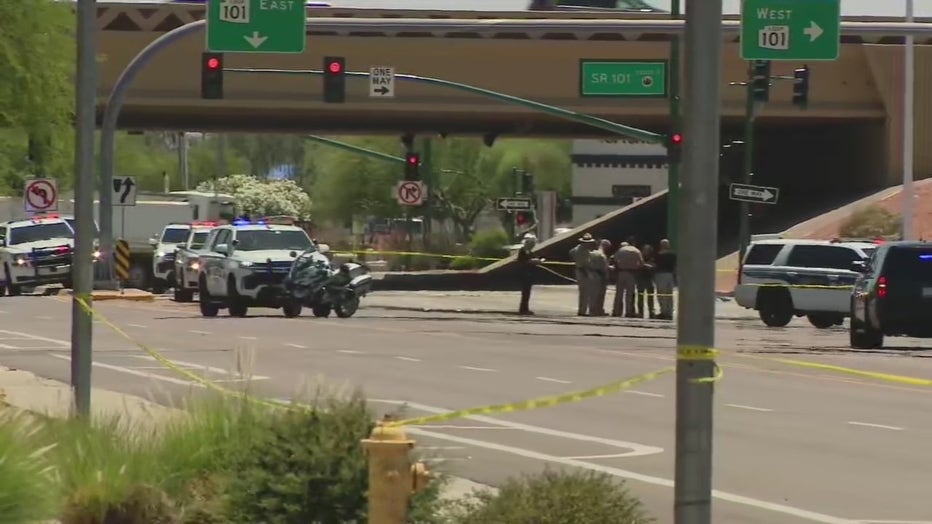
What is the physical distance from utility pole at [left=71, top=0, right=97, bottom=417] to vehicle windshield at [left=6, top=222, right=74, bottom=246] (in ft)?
118

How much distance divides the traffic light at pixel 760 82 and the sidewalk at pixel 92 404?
2112cm

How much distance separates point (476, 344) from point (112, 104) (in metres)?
9.69

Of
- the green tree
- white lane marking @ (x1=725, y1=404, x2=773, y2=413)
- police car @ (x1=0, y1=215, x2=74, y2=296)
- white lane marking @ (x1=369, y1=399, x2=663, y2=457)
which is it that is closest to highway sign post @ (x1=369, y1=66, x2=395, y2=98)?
police car @ (x1=0, y1=215, x2=74, y2=296)

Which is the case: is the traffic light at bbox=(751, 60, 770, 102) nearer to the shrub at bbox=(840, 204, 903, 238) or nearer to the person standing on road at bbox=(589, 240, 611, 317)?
the person standing on road at bbox=(589, 240, 611, 317)

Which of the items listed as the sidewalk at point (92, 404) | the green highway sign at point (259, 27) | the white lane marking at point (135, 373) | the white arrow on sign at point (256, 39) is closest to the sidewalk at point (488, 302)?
the green highway sign at point (259, 27)

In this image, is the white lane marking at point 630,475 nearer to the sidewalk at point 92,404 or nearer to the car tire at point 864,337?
the sidewalk at point 92,404

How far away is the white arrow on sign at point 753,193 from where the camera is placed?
39281 mm

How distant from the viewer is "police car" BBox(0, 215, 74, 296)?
47.4m

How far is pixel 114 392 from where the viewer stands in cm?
1862

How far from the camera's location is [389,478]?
7.09m

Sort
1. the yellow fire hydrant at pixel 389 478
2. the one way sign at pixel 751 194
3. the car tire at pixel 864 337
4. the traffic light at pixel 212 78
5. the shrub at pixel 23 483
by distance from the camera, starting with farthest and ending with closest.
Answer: the one way sign at pixel 751 194 → the traffic light at pixel 212 78 → the car tire at pixel 864 337 → the shrub at pixel 23 483 → the yellow fire hydrant at pixel 389 478

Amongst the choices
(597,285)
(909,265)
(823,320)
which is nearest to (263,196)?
(597,285)

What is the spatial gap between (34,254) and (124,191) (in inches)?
215

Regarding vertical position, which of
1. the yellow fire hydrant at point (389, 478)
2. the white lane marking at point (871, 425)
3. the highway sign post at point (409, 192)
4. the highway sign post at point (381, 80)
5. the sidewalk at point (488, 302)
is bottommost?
the white lane marking at point (871, 425)
